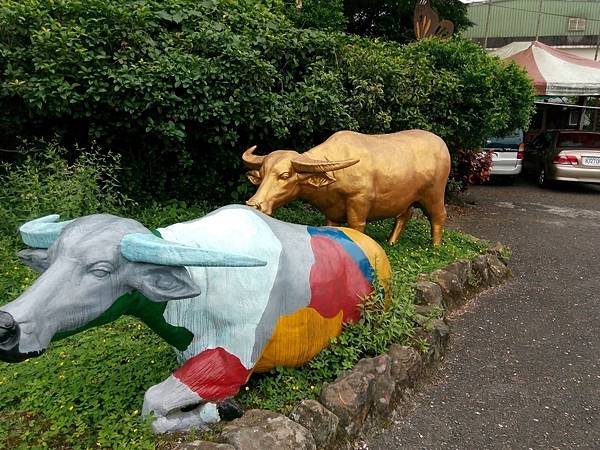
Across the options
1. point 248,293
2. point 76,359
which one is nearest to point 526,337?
point 248,293

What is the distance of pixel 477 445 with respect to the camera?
305 cm

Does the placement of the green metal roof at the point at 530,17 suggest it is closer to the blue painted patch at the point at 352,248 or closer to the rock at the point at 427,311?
the rock at the point at 427,311

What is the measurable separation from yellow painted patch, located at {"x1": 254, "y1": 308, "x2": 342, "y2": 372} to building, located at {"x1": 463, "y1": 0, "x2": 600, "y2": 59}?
20154 millimetres

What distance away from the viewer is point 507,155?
1252 centimetres

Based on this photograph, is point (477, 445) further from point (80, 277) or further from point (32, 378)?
point (32, 378)

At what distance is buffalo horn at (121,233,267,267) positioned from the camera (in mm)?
2023

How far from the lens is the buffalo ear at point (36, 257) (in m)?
2.22

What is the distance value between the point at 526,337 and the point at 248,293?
2.90 m

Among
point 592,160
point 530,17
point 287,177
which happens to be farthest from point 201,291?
point 530,17

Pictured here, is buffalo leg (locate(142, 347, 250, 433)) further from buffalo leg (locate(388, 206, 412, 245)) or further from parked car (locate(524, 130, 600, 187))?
parked car (locate(524, 130, 600, 187))

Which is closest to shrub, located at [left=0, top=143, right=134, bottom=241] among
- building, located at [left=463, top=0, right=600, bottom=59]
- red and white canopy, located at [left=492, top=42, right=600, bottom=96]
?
red and white canopy, located at [left=492, top=42, right=600, bottom=96]

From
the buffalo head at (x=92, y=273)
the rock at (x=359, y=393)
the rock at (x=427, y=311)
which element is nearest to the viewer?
the buffalo head at (x=92, y=273)

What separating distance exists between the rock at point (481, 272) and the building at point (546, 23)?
17412mm

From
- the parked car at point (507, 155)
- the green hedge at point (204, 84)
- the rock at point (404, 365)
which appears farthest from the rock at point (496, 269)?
the parked car at point (507, 155)
